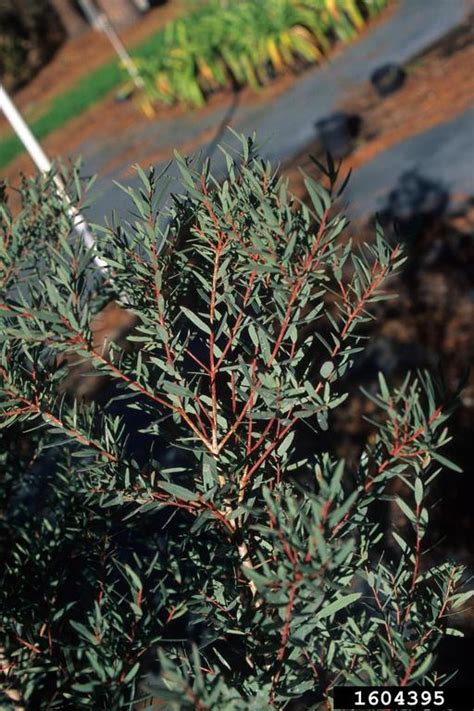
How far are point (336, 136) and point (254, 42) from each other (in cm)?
481

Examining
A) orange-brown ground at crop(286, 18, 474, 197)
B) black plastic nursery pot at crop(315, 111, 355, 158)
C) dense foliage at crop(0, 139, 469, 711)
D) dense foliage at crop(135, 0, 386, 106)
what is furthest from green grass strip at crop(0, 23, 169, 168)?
dense foliage at crop(0, 139, 469, 711)

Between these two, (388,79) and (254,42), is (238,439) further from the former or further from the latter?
(254,42)

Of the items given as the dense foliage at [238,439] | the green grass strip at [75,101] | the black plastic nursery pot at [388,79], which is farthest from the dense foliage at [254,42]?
the dense foliage at [238,439]

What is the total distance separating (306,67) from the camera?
45.4 feet

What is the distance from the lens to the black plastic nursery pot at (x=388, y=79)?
441 inches

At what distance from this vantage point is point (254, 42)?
13453 millimetres

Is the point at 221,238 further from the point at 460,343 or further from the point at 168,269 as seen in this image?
the point at 460,343

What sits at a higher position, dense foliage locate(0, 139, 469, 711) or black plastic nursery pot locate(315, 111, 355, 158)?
dense foliage locate(0, 139, 469, 711)

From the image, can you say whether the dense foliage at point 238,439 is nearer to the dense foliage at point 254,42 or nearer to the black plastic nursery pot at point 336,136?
the black plastic nursery pot at point 336,136

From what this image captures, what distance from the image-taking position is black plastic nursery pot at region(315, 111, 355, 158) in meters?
10.1

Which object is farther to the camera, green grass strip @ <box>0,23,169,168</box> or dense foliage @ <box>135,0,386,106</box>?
green grass strip @ <box>0,23,169,168</box>

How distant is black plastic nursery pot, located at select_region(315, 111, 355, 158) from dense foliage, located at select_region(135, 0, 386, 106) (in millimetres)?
4003

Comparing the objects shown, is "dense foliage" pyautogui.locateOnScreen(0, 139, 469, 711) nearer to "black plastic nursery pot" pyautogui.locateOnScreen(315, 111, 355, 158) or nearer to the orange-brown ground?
the orange-brown ground

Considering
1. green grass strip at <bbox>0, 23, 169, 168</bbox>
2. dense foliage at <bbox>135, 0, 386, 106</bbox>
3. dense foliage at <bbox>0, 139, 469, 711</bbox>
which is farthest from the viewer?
green grass strip at <bbox>0, 23, 169, 168</bbox>
